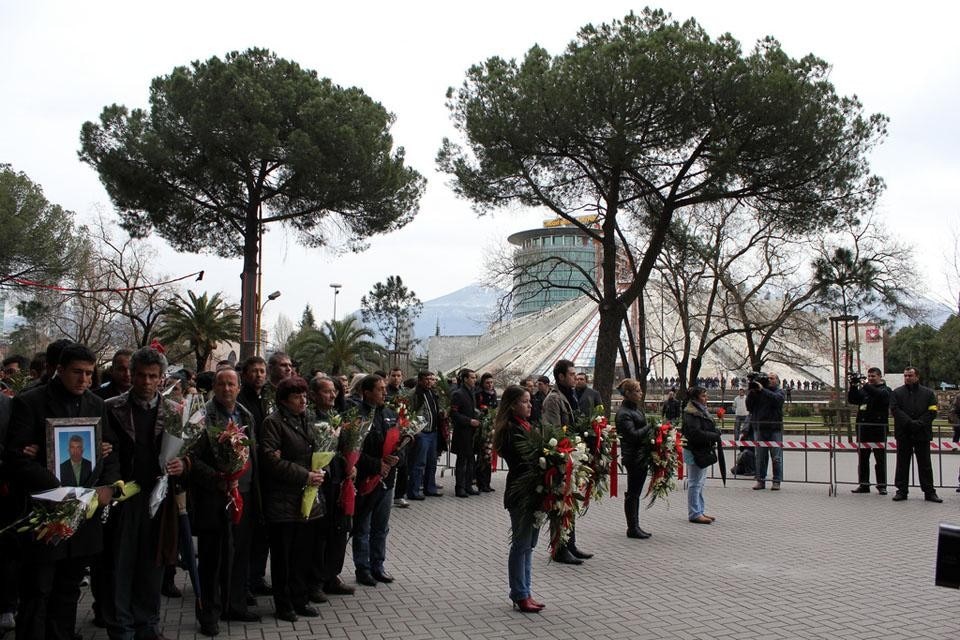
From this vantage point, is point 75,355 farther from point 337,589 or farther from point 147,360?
point 337,589

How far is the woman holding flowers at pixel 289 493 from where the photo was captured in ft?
18.0

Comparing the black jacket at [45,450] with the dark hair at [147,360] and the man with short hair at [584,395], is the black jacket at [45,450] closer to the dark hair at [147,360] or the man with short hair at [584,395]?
the dark hair at [147,360]

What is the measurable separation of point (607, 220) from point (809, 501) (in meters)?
10.1

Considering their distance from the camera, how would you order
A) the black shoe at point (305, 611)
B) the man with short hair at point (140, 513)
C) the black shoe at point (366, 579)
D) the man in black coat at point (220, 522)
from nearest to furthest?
the man with short hair at point (140, 513) < the man in black coat at point (220, 522) < the black shoe at point (305, 611) < the black shoe at point (366, 579)

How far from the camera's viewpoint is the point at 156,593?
5012mm

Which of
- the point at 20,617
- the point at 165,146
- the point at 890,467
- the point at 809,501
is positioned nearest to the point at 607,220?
the point at 890,467

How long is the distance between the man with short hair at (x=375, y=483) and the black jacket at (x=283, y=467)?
0.82 m

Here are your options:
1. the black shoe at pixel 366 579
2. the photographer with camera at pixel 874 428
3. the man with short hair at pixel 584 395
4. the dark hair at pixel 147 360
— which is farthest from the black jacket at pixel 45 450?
the photographer with camera at pixel 874 428

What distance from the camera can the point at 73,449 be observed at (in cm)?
438

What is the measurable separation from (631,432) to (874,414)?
256 inches

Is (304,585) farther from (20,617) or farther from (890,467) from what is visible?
(890,467)

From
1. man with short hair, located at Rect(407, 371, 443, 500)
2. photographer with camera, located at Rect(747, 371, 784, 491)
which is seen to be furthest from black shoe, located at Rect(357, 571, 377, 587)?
photographer with camera, located at Rect(747, 371, 784, 491)

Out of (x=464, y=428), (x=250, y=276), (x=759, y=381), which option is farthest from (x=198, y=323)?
(x=759, y=381)

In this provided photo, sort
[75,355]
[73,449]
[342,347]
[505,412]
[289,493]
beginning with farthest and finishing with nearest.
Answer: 1. [342,347]
2. [505,412]
3. [289,493]
4. [75,355]
5. [73,449]
